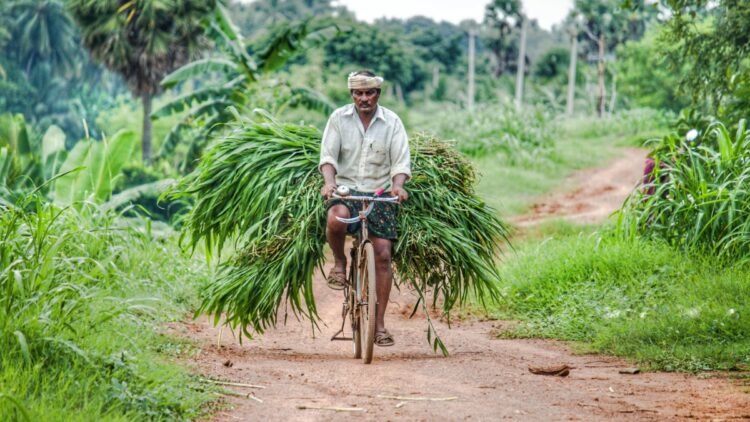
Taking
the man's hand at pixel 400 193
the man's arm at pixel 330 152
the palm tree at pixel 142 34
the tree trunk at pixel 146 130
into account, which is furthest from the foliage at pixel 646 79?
the man's hand at pixel 400 193

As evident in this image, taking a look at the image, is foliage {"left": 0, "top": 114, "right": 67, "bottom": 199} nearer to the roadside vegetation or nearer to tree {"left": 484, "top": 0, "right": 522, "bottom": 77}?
the roadside vegetation

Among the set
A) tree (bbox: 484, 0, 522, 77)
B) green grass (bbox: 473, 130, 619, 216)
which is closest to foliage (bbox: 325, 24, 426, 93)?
tree (bbox: 484, 0, 522, 77)

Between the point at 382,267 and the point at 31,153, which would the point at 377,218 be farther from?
the point at 31,153

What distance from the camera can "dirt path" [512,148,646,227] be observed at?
15.1 meters

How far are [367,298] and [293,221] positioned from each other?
766 millimetres

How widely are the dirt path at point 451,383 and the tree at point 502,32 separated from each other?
4051cm

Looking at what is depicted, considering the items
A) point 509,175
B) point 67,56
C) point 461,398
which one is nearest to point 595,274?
point 461,398

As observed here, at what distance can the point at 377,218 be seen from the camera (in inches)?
250

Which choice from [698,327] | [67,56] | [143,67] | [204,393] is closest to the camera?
[204,393]

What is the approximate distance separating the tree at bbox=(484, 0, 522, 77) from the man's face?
135ft

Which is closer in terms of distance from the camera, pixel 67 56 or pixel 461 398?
pixel 461 398

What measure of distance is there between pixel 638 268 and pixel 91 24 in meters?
23.2

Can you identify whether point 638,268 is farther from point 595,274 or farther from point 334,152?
point 334,152

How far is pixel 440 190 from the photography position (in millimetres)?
6734
